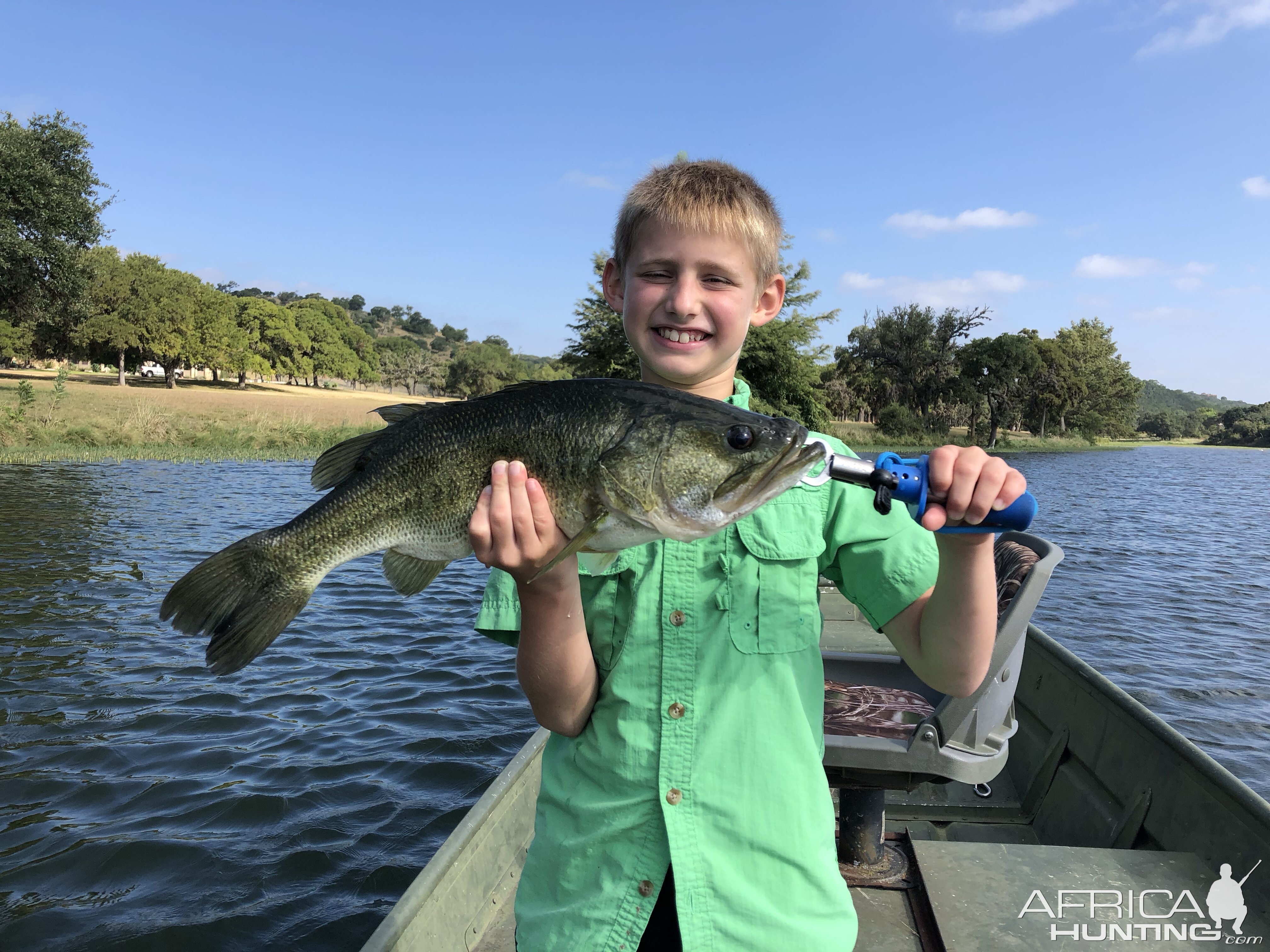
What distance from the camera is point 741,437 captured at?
6.61 ft

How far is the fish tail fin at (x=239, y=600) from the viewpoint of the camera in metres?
2.23

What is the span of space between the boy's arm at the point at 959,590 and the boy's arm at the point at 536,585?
2.83 ft

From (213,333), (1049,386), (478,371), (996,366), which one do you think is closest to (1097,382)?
(1049,386)

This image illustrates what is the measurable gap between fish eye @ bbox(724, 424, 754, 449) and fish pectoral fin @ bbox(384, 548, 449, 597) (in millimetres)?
899

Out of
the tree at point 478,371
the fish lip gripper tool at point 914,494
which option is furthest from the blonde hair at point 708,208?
the tree at point 478,371

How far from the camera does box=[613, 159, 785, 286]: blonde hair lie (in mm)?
2357

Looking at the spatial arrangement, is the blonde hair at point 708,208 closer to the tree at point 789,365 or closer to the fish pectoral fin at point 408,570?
the fish pectoral fin at point 408,570

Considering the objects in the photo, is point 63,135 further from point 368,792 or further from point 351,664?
point 368,792

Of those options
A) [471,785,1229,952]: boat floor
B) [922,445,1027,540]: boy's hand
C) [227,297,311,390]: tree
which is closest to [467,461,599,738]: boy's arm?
[922,445,1027,540]: boy's hand

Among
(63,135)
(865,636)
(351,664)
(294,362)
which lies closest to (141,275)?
(294,362)

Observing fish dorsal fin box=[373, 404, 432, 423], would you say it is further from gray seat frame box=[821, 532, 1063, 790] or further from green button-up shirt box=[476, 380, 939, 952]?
gray seat frame box=[821, 532, 1063, 790]

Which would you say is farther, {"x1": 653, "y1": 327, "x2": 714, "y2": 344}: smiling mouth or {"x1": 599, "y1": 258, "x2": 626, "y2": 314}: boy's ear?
{"x1": 599, "y1": 258, "x2": 626, "y2": 314}: boy's ear

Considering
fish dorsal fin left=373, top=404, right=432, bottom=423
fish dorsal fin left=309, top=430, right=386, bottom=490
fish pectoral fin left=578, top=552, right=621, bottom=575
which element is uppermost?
fish dorsal fin left=373, top=404, right=432, bottom=423

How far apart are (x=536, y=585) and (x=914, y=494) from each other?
90 centimetres
